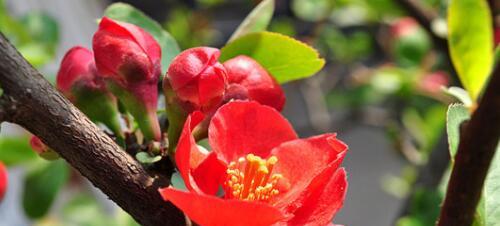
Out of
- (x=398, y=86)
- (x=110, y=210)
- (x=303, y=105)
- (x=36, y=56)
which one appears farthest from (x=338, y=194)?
(x=303, y=105)

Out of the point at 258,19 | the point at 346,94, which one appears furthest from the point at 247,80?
the point at 346,94

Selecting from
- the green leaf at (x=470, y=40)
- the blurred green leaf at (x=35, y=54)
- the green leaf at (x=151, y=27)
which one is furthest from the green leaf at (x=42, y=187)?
the green leaf at (x=470, y=40)

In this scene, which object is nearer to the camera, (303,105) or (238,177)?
(238,177)

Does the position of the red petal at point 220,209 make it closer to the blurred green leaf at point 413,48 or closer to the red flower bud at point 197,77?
the red flower bud at point 197,77

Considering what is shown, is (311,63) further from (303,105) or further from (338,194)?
(303,105)

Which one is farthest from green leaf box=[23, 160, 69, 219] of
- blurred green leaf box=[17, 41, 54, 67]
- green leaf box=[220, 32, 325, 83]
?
green leaf box=[220, 32, 325, 83]

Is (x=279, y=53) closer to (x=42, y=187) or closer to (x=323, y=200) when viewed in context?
(x=323, y=200)
